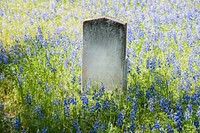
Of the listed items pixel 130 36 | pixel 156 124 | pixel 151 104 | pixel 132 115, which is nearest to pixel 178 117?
pixel 156 124

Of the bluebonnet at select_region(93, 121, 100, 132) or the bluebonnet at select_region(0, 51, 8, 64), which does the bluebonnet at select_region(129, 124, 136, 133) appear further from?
the bluebonnet at select_region(0, 51, 8, 64)

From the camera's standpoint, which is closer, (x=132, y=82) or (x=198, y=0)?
(x=132, y=82)

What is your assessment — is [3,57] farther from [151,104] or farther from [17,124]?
[151,104]

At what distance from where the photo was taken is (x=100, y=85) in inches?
217

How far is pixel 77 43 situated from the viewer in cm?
690

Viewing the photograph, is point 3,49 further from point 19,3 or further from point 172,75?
point 19,3

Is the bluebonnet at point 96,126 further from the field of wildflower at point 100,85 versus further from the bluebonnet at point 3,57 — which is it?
the bluebonnet at point 3,57

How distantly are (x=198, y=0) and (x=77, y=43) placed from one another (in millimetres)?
4400

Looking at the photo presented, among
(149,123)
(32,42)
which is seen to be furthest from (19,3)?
(149,123)

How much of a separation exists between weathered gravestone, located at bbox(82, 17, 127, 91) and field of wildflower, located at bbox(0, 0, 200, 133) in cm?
20

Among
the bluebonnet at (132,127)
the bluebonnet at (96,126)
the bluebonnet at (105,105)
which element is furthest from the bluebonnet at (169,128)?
the bluebonnet at (105,105)

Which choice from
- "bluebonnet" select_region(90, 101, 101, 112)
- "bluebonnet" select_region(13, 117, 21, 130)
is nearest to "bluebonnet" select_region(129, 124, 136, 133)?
"bluebonnet" select_region(90, 101, 101, 112)

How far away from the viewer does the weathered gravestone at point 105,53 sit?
534 cm

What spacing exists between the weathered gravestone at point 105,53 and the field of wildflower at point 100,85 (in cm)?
20
